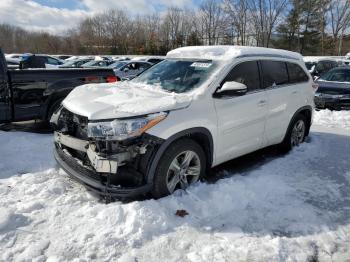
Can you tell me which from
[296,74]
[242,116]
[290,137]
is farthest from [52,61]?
[242,116]

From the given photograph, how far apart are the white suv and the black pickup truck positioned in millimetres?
2391

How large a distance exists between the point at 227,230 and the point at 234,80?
2.03m

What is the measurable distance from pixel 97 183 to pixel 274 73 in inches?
129

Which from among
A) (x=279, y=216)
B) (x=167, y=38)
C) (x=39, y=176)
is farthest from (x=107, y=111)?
(x=167, y=38)

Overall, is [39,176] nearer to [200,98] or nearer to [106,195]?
[106,195]

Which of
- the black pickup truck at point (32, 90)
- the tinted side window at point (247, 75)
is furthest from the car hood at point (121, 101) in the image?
the black pickup truck at point (32, 90)

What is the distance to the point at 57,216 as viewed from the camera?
3553mm

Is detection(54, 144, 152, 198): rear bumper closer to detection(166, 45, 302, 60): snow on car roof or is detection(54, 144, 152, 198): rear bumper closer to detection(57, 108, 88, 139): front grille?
detection(57, 108, 88, 139): front grille

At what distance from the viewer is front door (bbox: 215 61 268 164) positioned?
4332 millimetres

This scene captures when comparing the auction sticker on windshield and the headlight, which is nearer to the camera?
the headlight

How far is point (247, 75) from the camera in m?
4.79

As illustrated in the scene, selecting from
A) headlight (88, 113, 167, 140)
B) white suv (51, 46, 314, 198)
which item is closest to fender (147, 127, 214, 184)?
white suv (51, 46, 314, 198)

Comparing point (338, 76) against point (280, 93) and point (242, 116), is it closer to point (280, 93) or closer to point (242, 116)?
point (280, 93)

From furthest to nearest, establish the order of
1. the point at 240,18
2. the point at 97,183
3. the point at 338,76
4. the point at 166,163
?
the point at 240,18 < the point at 338,76 < the point at 166,163 < the point at 97,183
